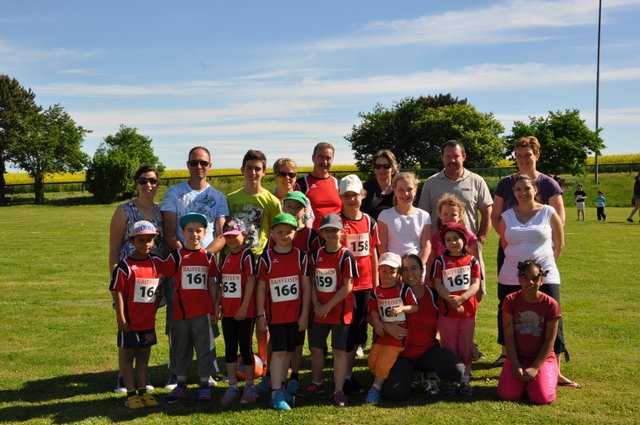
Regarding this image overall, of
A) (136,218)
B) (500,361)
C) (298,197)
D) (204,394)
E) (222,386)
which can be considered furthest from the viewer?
(500,361)

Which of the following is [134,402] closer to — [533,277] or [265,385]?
[265,385]

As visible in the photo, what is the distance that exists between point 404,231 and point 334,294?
0.90 metres

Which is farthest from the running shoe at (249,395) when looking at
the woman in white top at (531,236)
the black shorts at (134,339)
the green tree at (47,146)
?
the green tree at (47,146)

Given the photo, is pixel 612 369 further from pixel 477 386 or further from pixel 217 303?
pixel 217 303

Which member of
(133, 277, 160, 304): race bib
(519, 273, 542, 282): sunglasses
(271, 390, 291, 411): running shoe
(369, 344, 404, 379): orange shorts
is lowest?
(271, 390, 291, 411): running shoe

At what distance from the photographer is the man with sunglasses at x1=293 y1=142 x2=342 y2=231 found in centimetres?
585

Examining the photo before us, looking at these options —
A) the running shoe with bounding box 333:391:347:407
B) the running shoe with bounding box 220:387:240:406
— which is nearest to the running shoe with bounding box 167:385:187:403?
the running shoe with bounding box 220:387:240:406

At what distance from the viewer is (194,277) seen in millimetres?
5281

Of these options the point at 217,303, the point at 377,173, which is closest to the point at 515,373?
the point at 377,173

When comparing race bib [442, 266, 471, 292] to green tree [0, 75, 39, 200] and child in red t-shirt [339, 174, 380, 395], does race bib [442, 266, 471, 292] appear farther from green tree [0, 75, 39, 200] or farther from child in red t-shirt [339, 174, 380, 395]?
green tree [0, 75, 39, 200]

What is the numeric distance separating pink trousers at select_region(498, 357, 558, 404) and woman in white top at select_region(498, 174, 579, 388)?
1.20 feet

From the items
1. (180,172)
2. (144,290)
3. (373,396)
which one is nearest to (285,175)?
(144,290)

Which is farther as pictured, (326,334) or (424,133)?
(424,133)

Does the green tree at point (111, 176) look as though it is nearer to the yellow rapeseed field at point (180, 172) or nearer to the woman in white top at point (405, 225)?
the yellow rapeseed field at point (180, 172)
